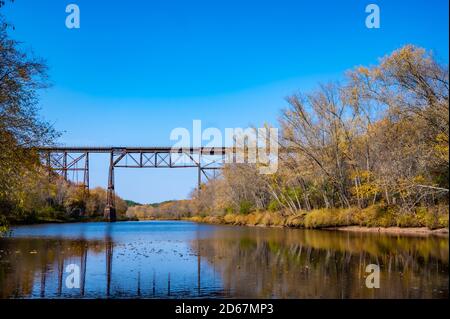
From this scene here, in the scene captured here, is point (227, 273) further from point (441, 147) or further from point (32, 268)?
point (441, 147)

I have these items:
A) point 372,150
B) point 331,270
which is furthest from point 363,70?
point 331,270

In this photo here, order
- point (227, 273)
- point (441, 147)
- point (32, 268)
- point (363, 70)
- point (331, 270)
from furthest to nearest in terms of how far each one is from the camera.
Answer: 1. point (363, 70)
2. point (441, 147)
3. point (32, 268)
4. point (331, 270)
5. point (227, 273)

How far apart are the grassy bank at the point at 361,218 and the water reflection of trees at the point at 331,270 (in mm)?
6144

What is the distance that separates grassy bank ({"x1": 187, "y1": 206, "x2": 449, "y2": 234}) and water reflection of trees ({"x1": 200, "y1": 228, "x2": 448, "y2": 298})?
6.14 meters

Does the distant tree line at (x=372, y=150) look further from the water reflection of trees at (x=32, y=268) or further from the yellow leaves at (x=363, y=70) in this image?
the water reflection of trees at (x=32, y=268)

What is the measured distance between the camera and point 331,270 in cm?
1370

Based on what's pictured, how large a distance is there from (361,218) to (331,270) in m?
21.6

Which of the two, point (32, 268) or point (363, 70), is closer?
point (32, 268)

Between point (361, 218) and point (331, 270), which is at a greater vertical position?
point (361, 218)

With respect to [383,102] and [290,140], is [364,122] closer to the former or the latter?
[290,140]

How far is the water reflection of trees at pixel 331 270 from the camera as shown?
34.3 ft

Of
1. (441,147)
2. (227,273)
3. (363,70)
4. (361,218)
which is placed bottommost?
(227,273)

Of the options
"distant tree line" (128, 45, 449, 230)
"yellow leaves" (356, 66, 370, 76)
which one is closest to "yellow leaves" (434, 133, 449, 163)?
"distant tree line" (128, 45, 449, 230)
